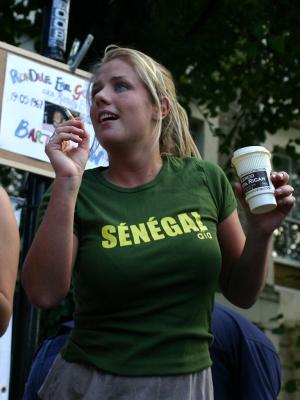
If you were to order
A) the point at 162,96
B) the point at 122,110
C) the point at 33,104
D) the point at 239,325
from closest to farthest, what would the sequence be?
the point at 122,110 < the point at 162,96 < the point at 239,325 < the point at 33,104

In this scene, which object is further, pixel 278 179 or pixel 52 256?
pixel 278 179

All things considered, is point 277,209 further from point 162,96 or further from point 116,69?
point 116,69

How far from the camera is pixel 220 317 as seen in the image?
245 centimetres

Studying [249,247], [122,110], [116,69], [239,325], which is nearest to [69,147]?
[122,110]

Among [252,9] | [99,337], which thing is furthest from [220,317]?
[252,9]

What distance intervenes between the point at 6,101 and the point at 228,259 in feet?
5.45

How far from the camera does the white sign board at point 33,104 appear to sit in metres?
3.25

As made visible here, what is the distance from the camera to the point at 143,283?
68.5 inches

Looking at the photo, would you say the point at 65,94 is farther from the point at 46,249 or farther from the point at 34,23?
the point at 34,23

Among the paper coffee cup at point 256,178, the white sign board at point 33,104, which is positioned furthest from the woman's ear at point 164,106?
the white sign board at point 33,104

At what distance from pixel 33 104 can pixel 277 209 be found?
70.0 inches

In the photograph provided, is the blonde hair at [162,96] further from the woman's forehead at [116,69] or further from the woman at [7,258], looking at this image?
the woman at [7,258]

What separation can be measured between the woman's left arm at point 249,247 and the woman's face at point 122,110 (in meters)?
0.31

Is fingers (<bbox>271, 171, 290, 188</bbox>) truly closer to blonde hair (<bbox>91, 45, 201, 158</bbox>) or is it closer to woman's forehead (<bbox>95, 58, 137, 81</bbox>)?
blonde hair (<bbox>91, 45, 201, 158</bbox>)
